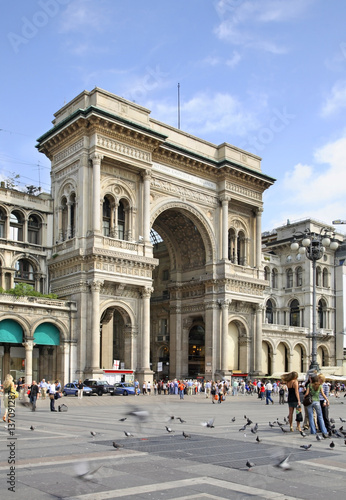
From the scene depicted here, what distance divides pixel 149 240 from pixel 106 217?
3994 millimetres

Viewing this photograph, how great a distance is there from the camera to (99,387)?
4131cm

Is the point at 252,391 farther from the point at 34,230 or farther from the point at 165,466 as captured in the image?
the point at 165,466

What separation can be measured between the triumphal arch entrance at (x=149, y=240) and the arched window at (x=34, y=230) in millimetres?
1557

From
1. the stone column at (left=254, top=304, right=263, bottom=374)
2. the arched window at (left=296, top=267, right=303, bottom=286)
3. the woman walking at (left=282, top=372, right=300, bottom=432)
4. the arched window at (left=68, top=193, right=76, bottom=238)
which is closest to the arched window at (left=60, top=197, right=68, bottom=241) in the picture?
the arched window at (left=68, top=193, right=76, bottom=238)


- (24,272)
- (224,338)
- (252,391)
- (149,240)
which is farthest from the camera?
(224,338)

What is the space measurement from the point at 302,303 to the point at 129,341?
36.1 meters

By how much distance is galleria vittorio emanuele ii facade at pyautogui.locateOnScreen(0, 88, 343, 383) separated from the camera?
4506cm

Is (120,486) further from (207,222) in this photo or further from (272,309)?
(272,309)

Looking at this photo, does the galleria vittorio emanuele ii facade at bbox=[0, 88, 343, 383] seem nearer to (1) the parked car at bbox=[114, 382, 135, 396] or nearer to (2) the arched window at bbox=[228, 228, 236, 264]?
(2) the arched window at bbox=[228, 228, 236, 264]

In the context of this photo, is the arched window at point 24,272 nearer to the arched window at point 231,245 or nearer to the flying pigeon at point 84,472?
the arched window at point 231,245

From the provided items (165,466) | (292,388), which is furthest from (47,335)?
(165,466)

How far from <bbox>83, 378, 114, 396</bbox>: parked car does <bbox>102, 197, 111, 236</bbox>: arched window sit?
1249 cm

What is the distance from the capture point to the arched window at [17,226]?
48750 mm

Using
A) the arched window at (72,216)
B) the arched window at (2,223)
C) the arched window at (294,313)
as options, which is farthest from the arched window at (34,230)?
the arched window at (294,313)
